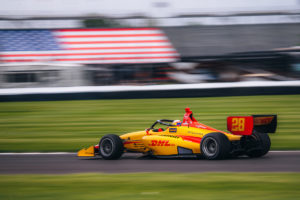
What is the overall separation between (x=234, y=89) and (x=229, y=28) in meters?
9.93

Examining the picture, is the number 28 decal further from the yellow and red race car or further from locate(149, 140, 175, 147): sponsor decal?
locate(149, 140, 175, 147): sponsor decal

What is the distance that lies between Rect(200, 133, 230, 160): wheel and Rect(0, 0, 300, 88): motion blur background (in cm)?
1164

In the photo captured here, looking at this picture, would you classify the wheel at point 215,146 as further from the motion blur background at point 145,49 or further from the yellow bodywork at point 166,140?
the motion blur background at point 145,49

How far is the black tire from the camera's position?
829 cm

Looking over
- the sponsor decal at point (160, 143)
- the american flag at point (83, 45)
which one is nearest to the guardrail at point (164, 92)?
the american flag at point (83, 45)

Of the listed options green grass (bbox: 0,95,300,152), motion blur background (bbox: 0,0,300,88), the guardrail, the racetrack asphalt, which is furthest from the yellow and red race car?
motion blur background (bbox: 0,0,300,88)

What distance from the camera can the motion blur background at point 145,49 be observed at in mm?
19344

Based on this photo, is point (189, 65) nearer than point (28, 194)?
No

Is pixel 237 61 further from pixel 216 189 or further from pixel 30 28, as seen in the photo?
pixel 216 189

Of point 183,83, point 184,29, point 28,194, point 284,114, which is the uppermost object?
point 184,29

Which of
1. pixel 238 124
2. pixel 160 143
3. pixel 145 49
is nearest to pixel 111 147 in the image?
pixel 160 143

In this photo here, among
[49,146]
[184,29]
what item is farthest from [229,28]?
[49,146]

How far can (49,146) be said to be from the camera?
1079 centimetres

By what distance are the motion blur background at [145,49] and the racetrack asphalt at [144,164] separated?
1061 cm
